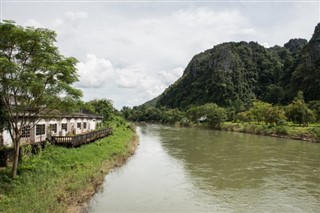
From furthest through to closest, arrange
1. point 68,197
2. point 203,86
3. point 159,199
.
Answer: point 203,86 < point 159,199 < point 68,197

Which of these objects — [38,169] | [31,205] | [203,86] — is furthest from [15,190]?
[203,86]

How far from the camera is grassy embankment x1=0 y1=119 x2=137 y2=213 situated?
46.4 ft

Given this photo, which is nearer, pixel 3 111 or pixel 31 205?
pixel 31 205

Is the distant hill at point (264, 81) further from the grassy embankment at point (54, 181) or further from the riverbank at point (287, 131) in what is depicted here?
the grassy embankment at point (54, 181)

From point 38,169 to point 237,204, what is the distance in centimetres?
1213

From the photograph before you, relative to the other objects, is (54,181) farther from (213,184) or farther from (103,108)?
(103,108)

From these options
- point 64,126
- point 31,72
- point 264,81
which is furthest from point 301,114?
point 264,81

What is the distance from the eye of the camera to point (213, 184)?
2220cm

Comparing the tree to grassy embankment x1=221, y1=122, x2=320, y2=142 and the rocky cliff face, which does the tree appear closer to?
grassy embankment x1=221, y1=122, x2=320, y2=142

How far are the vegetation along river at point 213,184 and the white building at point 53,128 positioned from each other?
6941mm

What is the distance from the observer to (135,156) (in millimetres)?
35156

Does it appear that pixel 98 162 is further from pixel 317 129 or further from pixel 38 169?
pixel 317 129

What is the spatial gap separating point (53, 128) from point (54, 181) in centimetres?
1426

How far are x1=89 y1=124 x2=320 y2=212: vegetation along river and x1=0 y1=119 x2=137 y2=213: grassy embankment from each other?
1084 mm
